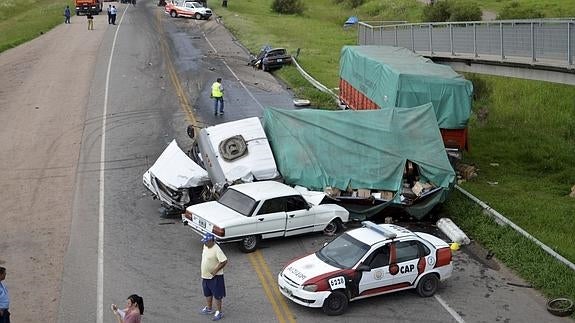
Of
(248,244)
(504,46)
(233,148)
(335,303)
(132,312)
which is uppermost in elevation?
(504,46)

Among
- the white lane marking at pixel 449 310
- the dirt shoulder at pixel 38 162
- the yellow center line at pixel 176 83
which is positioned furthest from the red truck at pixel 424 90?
the dirt shoulder at pixel 38 162

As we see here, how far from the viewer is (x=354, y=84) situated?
28891mm

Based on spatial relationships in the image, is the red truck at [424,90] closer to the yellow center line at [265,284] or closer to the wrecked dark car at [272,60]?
the yellow center line at [265,284]

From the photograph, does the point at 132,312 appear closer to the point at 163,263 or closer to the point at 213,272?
the point at 213,272

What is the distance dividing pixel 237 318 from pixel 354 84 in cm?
1659

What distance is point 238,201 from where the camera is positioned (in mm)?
17672

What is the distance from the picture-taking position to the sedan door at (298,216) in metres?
Result: 17.6

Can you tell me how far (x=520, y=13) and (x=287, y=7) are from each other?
27.0 m

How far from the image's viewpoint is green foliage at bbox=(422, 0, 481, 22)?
181 feet

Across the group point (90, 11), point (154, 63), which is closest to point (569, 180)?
point (154, 63)

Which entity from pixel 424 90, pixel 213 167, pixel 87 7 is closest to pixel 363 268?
pixel 213 167

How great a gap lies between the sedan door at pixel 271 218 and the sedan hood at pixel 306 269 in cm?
277

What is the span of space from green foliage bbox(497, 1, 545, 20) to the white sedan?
35081mm

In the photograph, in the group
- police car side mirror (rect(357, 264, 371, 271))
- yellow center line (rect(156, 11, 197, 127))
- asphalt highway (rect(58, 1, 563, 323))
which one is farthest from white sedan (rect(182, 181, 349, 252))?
yellow center line (rect(156, 11, 197, 127))
